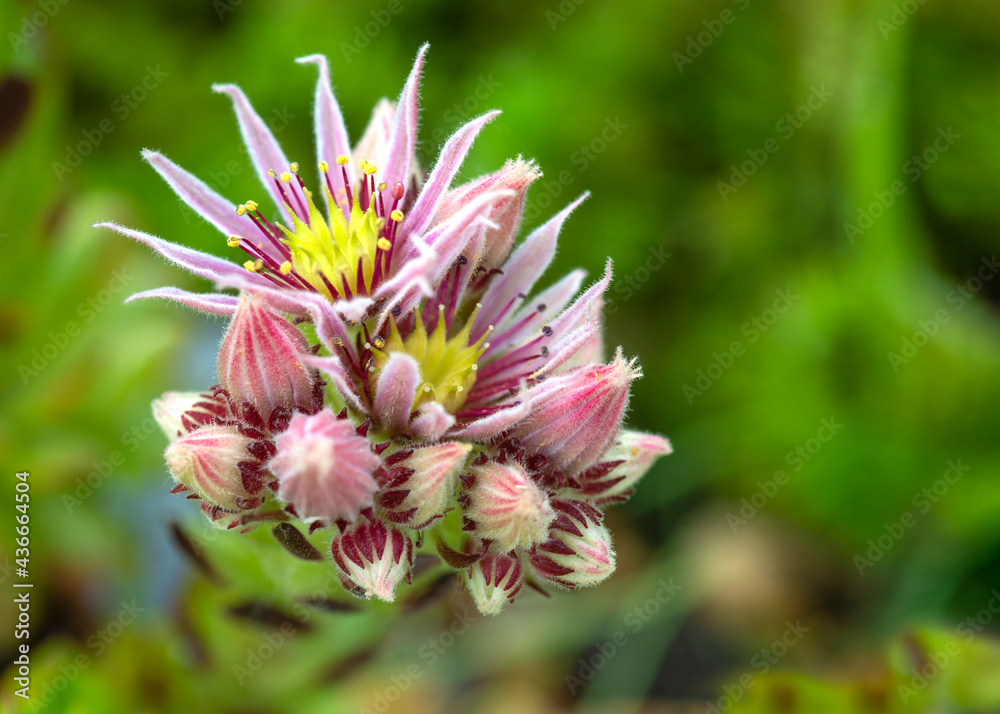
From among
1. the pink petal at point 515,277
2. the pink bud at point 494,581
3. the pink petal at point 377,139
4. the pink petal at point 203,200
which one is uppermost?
the pink petal at point 377,139

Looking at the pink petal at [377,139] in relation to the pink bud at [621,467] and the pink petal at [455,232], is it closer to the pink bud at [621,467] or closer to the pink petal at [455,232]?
the pink petal at [455,232]

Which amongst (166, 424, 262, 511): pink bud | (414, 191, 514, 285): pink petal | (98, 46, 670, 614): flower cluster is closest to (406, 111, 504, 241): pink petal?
(98, 46, 670, 614): flower cluster

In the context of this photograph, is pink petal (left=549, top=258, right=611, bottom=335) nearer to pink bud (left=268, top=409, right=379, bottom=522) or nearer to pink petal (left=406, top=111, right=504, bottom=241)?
pink petal (left=406, top=111, right=504, bottom=241)

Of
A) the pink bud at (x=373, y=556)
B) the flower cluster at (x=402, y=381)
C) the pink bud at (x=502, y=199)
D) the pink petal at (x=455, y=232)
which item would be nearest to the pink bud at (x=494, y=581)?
the flower cluster at (x=402, y=381)

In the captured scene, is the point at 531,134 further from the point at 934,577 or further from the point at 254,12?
the point at 934,577

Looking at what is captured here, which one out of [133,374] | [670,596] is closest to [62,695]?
[133,374]

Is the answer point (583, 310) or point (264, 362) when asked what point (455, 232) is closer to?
point (583, 310)
